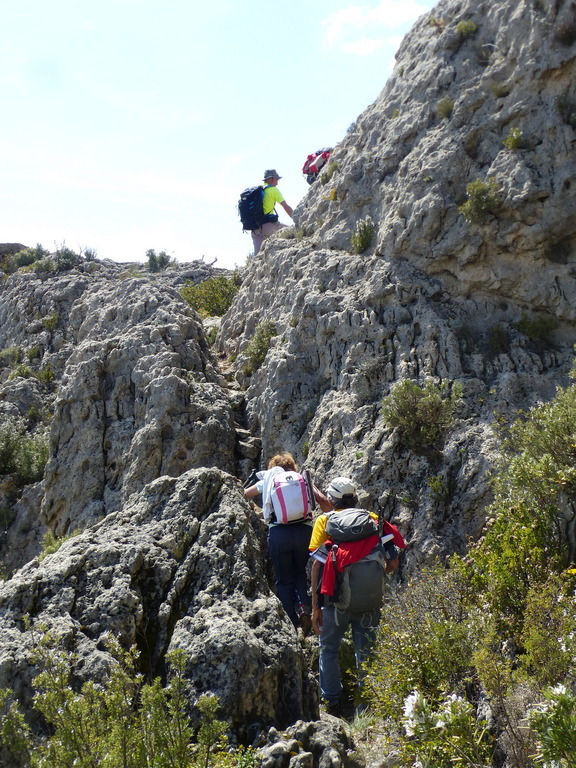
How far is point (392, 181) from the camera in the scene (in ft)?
39.5

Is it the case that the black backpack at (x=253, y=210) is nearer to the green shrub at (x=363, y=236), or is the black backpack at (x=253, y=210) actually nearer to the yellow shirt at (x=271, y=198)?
the yellow shirt at (x=271, y=198)

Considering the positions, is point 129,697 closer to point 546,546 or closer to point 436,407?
point 546,546

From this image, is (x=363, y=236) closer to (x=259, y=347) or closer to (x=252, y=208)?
(x=259, y=347)

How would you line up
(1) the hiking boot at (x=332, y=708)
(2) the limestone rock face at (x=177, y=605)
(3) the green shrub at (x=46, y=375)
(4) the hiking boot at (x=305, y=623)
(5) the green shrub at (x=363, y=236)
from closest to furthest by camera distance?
(2) the limestone rock face at (x=177, y=605), (1) the hiking boot at (x=332, y=708), (4) the hiking boot at (x=305, y=623), (5) the green shrub at (x=363, y=236), (3) the green shrub at (x=46, y=375)

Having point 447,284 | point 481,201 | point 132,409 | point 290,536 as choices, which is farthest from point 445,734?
point 132,409

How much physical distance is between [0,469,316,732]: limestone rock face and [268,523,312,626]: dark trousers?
38.5 inches

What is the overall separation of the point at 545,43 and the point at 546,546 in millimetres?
8502

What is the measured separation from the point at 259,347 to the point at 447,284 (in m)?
3.52

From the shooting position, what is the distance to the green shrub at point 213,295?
1681cm

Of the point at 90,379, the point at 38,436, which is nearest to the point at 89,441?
the point at 90,379

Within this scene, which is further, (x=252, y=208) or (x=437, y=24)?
(x=252, y=208)

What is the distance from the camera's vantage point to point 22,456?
12875mm

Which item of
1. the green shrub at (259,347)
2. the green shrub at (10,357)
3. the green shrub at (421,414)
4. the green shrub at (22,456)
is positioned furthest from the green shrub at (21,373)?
the green shrub at (421,414)

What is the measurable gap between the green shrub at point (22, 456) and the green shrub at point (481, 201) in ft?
28.7
